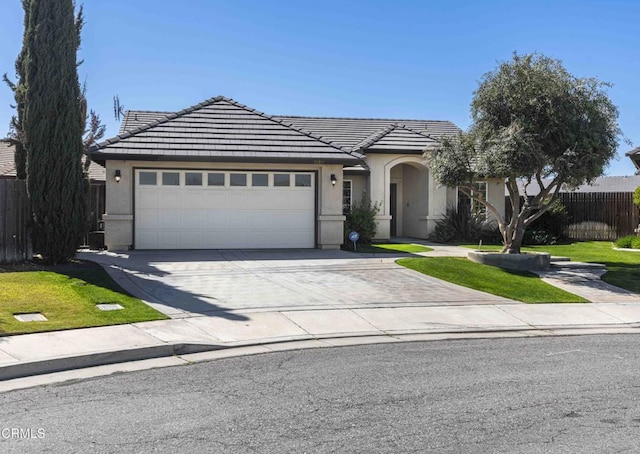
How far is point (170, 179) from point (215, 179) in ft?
4.40

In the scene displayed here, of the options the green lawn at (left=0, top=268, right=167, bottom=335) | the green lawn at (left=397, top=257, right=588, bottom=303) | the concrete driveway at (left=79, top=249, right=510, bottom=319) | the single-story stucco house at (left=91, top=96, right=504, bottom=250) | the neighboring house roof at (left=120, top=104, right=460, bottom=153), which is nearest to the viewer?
the green lawn at (left=0, top=268, right=167, bottom=335)

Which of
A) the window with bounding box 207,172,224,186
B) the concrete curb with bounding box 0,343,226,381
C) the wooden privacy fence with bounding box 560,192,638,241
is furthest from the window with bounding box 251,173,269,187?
the wooden privacy fence with bounding box 560,192,638,241

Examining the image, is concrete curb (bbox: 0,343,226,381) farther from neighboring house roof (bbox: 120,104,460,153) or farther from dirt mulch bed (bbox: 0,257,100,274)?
neighboring house roof (bbox: 120,104,460,153)

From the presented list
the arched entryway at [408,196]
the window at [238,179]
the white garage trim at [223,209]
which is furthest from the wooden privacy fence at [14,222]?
the arched entryway at [408,196]

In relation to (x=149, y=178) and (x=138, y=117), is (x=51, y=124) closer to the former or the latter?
(x=149, y=178)

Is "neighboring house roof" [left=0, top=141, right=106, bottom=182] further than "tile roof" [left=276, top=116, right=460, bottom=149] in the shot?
No

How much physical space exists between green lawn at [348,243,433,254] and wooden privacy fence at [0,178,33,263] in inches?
373

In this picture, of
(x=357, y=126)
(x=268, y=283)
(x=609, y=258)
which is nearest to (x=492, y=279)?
(x=268, y=283)

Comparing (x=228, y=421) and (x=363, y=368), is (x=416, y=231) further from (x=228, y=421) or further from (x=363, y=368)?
(x=228, y=421)

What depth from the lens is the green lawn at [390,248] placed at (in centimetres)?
1923

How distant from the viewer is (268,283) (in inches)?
514

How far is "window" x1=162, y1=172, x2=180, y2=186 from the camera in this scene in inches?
730

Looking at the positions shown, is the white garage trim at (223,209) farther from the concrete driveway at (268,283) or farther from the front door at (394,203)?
the front door at (394,203)

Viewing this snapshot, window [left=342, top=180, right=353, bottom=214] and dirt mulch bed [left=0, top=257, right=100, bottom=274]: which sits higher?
window [left=342, top=180, right=353, bottom=214]
